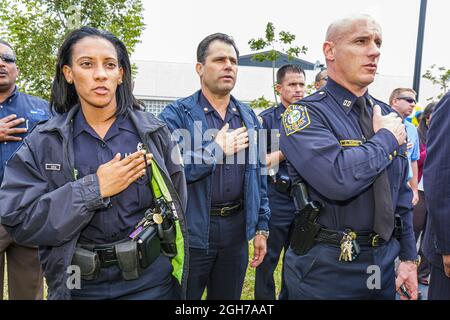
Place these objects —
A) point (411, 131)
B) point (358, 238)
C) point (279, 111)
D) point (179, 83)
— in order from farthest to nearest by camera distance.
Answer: point (179, 83) < point (411, 131) < point (279, 111) < point (358, 238)

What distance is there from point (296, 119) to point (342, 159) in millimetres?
366

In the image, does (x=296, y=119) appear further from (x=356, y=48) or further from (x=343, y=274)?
(x=343, y=274)

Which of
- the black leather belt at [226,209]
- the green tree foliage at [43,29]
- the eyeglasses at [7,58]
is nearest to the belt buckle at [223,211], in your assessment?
the black leather belt at [226,209]

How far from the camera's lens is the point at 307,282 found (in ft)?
7.63

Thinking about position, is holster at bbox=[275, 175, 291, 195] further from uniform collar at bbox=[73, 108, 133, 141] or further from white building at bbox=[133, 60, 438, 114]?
white building at bbox=[133, 60, 438, 114]

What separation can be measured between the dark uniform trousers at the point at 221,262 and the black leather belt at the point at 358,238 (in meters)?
1.04

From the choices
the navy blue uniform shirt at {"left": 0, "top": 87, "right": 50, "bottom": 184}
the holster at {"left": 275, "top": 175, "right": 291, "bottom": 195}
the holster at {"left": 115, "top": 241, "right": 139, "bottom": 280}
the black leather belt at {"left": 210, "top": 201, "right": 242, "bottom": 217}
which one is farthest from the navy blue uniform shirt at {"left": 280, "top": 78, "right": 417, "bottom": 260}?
the navy blue uniform shirt at {"left": 0, "top": 87, "right": 50, "bottom": 184}

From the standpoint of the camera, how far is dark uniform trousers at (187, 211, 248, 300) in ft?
10.3

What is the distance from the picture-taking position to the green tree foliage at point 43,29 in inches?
287

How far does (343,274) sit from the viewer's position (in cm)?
226

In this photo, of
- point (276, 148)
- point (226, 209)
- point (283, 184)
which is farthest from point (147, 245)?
point (276, 148)

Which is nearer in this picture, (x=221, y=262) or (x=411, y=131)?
(x=221, y=262)

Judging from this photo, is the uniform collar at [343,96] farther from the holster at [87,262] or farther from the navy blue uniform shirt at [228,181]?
the holster at [87,262]

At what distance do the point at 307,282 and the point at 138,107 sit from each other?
1408mm
